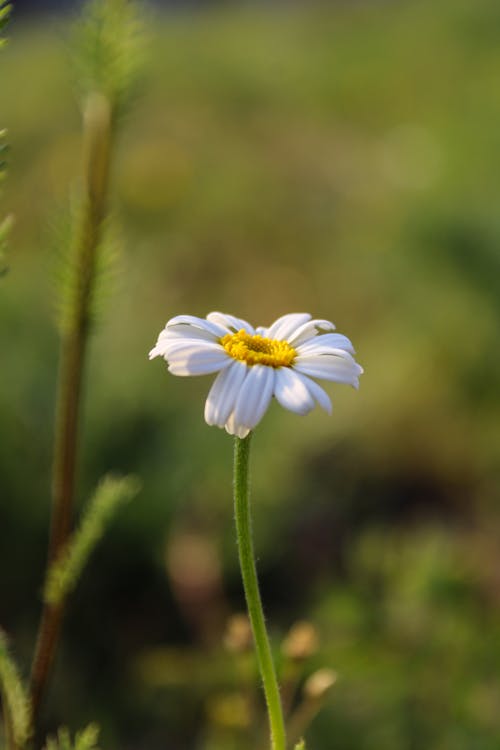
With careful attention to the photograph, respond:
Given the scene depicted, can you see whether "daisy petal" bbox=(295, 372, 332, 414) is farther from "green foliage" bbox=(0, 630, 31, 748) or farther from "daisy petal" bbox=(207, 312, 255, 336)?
"green foliage" bbox=(0, 630, 31, 748)

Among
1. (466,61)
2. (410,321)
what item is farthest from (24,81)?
(410,321)

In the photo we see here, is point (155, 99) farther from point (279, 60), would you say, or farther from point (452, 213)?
point (452, 213)

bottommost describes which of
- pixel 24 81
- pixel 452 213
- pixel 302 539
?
pixel 302 539

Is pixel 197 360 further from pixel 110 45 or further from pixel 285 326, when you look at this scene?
pixel 110 45

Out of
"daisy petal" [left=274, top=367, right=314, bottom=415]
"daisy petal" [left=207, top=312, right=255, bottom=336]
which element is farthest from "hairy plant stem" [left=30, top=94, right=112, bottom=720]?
"daisy petal" [left=274, top=367, right=314, bottom=415]

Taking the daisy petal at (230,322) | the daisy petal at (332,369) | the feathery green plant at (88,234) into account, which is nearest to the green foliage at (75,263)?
the feathery green plant at (88,234)

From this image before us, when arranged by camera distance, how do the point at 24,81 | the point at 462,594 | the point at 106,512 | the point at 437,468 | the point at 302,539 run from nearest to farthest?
the point at 106,512
the point at 462,594
the point at 302,539
the point at 437,468
the point at 24,81

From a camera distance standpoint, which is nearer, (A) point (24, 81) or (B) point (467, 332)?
(B) point (467, 332)
